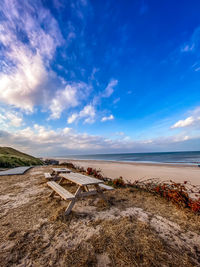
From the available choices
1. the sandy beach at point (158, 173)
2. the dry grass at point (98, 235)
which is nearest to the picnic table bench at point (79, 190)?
the dry grass at point (98, 235)

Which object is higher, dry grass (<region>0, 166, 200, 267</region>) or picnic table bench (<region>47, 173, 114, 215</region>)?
picnic table bench (<region>47, 173, 114, 215</region>)

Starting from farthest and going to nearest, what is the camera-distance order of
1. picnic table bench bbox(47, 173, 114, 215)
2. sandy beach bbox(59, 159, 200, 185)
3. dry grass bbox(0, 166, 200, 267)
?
sandy beach bbox(59, 159, 200, 185), picnic table bench bbox(47, 173, 114, 215), dry grass bbox(0, 166, 200, 267)

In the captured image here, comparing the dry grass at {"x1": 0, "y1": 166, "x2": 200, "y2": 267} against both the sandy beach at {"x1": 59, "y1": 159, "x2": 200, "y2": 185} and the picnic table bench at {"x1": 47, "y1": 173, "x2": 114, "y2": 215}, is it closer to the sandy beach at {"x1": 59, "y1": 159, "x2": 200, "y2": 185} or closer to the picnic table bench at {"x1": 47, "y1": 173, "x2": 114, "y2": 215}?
the picnic table bench at {"x1": 47, "y1": 173, "x2": 114, "y2": 215}

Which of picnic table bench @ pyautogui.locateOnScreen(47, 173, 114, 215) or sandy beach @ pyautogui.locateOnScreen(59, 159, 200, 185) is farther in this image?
sandy beach @ pyautogui.locateOnScreen(59, 159, 200, 185)

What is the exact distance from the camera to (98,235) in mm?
2244

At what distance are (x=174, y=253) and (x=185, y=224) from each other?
1.13 metres

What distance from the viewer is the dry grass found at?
5.81 feet

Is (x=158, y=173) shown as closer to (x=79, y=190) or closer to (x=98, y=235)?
(x=79, y=190)

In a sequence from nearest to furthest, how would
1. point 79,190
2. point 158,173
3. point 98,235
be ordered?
point 98,235 < point 79,190 < point 158,173

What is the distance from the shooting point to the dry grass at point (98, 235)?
5.81ft

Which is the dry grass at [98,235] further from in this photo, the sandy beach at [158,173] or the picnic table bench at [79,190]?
the sandy beach at [158,173]

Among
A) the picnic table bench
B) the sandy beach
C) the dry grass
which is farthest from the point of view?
the sandy beach

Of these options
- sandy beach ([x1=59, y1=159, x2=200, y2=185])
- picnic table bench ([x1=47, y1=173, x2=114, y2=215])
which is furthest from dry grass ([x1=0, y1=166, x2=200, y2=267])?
sandy beach ([x1=59, y1=159, x2=200, y2=185])

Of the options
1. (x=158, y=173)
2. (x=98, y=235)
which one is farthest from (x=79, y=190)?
(x=158, y=173)
